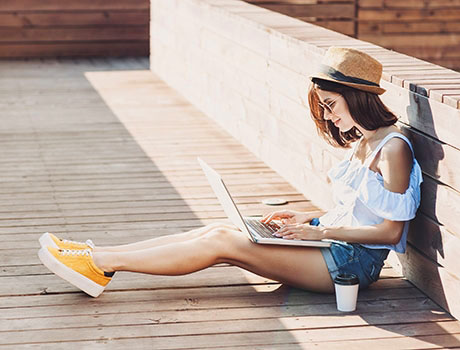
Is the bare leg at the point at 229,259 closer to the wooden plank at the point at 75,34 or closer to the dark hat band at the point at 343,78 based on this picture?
the dark hat band at the point at 343,78

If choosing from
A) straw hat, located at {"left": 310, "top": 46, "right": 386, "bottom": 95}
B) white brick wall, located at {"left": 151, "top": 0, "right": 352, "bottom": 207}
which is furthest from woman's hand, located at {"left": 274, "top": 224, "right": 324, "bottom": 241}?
white brick wall, located at {"left": 151, "top": 0, "right": 352, "bottom": 207}

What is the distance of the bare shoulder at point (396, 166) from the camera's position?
3000 mm

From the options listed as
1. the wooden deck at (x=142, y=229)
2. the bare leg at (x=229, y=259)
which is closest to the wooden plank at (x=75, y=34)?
the wooden deck at (x=142, y=229)

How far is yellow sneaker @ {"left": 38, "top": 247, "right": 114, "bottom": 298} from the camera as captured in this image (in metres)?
3.16

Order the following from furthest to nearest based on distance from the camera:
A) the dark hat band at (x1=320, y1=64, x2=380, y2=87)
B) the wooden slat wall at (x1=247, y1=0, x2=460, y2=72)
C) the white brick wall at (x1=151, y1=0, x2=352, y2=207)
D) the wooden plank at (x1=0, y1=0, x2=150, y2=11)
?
the wooden plank at (x1=0, y1=0, x2=150, y2=11) → the wooden slat wall at (x1=247, y1=0, x2=460, y2=72) → the white brick wall at (x1=151, y1=0, x2=352, y2=207) → the dark hat band at (x1=320, y1=64, x2=380, y2=87)

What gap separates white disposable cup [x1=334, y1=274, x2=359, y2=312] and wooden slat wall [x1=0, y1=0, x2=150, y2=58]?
24.1 ft

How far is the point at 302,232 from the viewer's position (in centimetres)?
310

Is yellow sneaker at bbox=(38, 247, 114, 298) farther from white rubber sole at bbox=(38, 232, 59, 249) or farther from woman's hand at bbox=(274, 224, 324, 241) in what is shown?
woman's hand at bbox=(274, 224, 324, 241)

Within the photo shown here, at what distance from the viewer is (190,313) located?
308 cm

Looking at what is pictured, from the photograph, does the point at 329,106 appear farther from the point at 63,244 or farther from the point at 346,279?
the point at 63,244

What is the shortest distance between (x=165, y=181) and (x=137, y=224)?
846 millimetres

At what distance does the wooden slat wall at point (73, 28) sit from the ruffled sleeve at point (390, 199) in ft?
23.9

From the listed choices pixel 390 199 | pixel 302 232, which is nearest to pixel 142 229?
pixel 302 232

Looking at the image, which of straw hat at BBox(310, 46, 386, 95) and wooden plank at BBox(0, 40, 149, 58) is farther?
wooden plank at BBox(0, 40, 149, 58)
